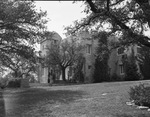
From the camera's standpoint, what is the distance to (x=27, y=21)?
16422mm

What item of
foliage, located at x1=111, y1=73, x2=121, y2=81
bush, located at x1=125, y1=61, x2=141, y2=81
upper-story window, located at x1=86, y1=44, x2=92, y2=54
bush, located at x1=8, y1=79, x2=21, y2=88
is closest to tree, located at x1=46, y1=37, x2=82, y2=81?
upper-story window, located at x1=86, y1=44, x2=92, y2=54

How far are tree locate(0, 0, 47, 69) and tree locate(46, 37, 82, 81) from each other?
13.0 metres

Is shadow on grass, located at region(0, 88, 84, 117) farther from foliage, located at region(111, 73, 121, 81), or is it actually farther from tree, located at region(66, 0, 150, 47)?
foliage, located at region(111, 73, 121, 81)

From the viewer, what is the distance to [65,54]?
31.7m

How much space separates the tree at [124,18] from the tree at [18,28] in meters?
5.94

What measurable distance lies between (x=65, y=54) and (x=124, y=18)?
74.1 ft

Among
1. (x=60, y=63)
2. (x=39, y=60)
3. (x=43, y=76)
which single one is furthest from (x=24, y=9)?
(x=43, y=76)

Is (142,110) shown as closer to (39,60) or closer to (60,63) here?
(39,60)

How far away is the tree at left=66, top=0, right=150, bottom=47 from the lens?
29.0ft

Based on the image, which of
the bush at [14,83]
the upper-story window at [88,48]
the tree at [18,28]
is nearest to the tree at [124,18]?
the tree at [18,28]

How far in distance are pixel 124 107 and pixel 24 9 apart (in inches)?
419

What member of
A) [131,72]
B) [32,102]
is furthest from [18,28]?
[131,72]

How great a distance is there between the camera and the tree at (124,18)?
348 inches

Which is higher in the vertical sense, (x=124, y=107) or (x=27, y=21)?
(x=27, y=21)
